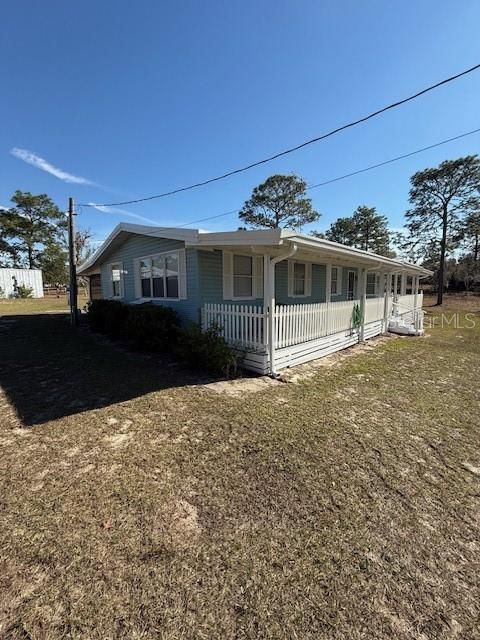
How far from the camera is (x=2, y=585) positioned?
170 cm

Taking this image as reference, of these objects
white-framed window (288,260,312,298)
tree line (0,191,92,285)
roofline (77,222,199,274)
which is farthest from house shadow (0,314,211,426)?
tree line (0,191,92,285)

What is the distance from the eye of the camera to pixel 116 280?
11953 mm

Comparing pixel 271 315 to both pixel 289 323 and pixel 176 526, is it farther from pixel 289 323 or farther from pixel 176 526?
pixel 176 526

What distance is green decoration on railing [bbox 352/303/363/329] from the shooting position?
901 centimetres

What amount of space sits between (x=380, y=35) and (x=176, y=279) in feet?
23.1

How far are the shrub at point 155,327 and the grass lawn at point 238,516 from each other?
2.89 metres

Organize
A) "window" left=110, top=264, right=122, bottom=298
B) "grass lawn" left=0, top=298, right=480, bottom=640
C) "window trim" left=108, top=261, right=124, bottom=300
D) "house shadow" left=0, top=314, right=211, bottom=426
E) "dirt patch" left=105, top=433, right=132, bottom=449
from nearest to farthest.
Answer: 1. "grass lawn" left=0, top=298, right=480, bottom=640
2. "dirt patch" left=105, top=433, right=132, bottom=449
3. "house shadow" left=0, top=314, right=211, bottom=426
4. "window trim" left=108, top=261, right=124, bottom=300
5. "window" left=110, top=264, right=122, bottom=298

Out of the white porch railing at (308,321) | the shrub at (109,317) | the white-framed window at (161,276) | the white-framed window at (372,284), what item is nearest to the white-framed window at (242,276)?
the white-framed window at (161,276)

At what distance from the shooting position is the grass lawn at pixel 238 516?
157 cm

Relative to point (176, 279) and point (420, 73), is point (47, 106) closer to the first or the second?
point (176, 279)

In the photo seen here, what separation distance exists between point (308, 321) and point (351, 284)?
775cm

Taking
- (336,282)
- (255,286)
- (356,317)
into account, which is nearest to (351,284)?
(336,282)

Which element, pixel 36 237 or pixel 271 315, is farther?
pixel 36 237

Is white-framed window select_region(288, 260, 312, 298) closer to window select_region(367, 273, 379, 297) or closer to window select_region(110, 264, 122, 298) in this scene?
window select_region(367, 273, 379, 297)
